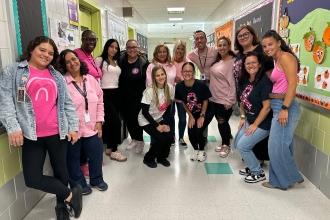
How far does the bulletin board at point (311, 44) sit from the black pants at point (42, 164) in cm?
211

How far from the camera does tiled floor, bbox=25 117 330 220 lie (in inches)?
84.5

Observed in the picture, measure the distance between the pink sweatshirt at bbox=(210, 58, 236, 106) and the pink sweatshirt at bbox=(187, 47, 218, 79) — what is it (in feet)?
0.81

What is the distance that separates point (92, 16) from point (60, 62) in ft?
8.55

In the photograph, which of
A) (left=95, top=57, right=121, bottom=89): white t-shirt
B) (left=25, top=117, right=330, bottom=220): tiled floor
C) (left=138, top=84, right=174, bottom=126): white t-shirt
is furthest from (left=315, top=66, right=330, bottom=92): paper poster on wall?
(left=95, top=57, right=121, bottom=89): white t-shirt

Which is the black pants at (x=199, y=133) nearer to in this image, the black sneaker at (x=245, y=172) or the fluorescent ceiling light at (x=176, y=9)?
the black sneaker at (x=245, y=172)

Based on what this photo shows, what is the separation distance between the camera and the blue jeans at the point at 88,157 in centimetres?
235

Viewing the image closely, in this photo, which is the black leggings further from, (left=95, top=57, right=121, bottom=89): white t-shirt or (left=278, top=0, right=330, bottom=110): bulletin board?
(left=278, top=0, right=330, bottom=110): bulletin board

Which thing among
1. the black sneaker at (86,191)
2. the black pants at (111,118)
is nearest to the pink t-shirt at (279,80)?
the black pants at (111,118)

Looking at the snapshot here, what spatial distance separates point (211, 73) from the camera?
3.37 m

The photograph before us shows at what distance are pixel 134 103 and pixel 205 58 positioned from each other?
1.07m

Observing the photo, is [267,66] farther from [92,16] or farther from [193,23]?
[193,23]

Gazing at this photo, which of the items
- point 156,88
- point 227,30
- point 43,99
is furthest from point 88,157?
→ point 227,30

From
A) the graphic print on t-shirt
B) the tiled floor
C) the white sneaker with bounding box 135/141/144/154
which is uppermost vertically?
the graphic print on t-shirt

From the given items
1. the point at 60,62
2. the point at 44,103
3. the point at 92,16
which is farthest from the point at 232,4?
the point at 44,103
